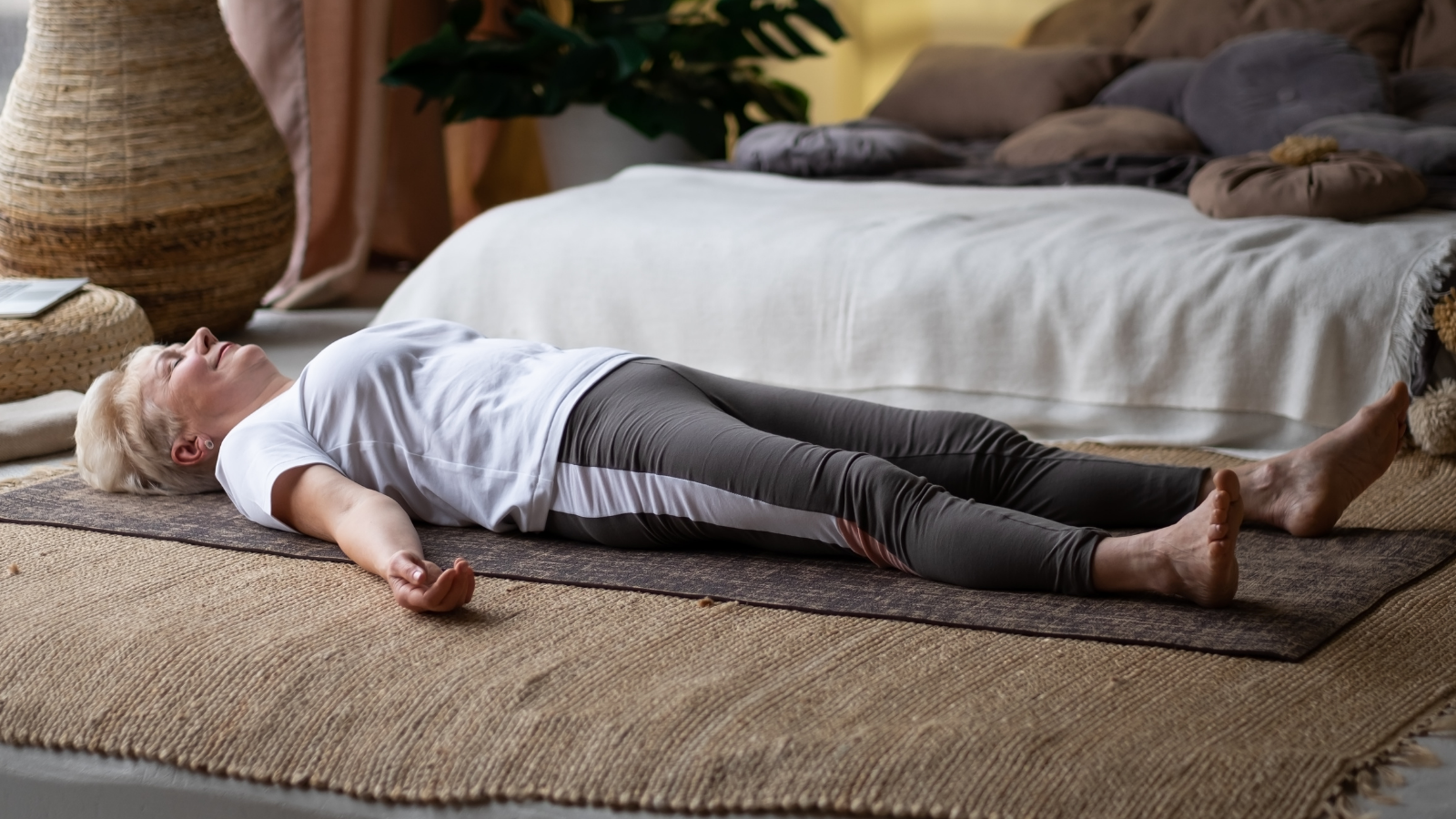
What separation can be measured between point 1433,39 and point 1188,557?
2.46 metres

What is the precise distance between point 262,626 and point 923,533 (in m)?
0.63

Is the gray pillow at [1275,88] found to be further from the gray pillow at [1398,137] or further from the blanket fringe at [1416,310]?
the blanket fringe at [1416,310]

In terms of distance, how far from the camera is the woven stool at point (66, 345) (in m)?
2.14

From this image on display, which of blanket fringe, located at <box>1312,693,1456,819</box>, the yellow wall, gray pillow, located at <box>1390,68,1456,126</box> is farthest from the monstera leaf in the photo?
blanket fringe, located at <box>1312,693,1456,819</box>

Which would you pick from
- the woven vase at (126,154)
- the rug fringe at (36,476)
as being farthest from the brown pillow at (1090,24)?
the rug fringe at (36,476)

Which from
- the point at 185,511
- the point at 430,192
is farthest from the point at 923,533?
the point at 430,192

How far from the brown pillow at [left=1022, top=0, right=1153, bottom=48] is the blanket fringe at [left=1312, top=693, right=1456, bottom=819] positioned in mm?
2814

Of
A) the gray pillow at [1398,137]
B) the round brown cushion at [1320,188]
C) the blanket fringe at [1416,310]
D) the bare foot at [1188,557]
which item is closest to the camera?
the bare foot at [1188,557]

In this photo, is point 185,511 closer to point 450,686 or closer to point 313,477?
point 313,477

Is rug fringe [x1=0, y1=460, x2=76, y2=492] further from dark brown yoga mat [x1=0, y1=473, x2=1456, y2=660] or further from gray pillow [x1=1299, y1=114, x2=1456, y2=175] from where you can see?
gray pillow [x1=1299, y1=114, x2=1456, y2=175]

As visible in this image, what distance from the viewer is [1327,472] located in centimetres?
138

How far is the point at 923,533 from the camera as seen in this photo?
1272mm

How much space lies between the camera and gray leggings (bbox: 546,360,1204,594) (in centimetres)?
126

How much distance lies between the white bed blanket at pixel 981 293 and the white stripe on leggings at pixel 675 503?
0.71 meters
